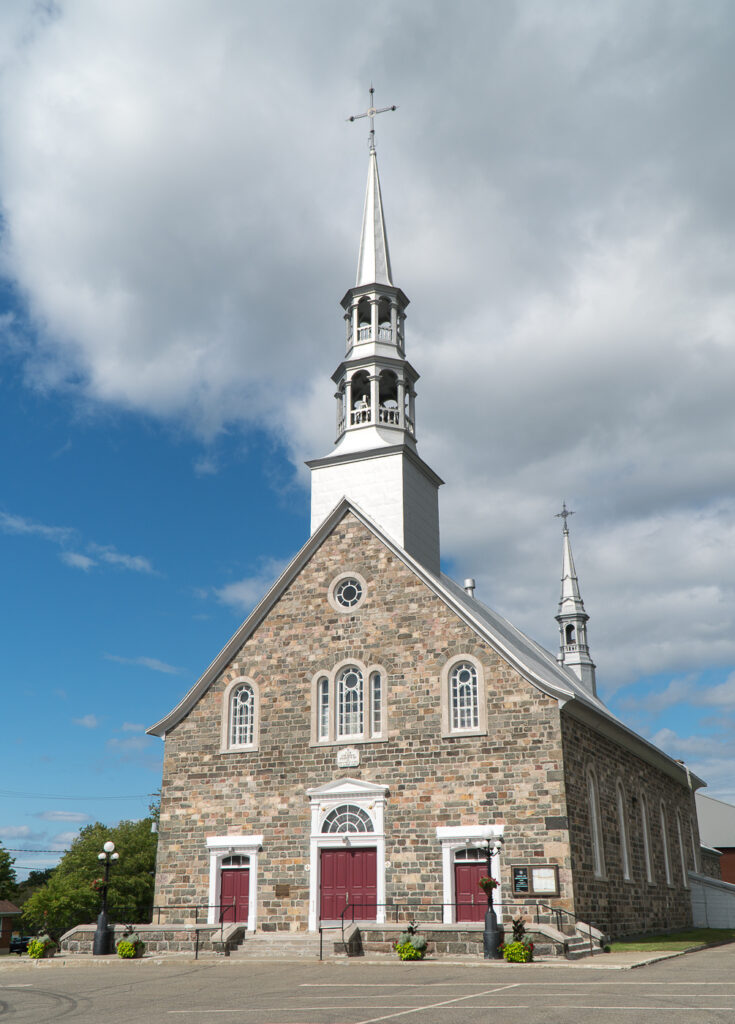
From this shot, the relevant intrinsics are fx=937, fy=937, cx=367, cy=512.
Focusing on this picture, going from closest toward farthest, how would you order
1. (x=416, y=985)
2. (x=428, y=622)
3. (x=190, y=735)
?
(x=416, y=985) < (x=428, y=622) < (x=190, y=735)

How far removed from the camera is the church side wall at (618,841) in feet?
79.5

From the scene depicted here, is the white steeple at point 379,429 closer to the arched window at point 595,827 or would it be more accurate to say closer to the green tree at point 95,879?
the arched window at point 595,827

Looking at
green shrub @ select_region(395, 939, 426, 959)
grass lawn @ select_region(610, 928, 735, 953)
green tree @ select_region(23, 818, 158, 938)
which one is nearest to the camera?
green shrub @ select_region(395, 939, 426, 959)

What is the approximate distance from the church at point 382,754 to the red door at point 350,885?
0.15 ft

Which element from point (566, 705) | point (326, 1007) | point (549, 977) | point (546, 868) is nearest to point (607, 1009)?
point (326, 1007)

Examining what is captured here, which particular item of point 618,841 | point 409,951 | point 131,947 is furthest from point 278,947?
point 618,841

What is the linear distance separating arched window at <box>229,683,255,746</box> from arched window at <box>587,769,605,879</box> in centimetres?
985

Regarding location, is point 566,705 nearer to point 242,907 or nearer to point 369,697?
point 369,697

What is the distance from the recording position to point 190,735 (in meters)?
28.5

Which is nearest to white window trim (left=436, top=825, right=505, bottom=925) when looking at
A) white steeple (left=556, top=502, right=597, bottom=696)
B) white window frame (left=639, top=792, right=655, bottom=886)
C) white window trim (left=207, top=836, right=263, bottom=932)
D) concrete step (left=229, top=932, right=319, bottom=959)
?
concrete step (left=229, top=932, right=319, bottom=959)

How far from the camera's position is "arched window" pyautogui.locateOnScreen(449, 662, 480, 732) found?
83.1 ft

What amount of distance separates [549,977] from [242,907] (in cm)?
1187

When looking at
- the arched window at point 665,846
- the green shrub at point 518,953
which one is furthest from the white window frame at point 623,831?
the green shrub at point 518,953

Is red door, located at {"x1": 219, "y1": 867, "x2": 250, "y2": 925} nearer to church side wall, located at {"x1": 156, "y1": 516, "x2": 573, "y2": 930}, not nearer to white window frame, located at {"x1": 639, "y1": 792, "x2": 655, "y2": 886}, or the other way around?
church side wall, located at {"x1": 156, "y1": 516, "x2": 573, "y2": 930}
